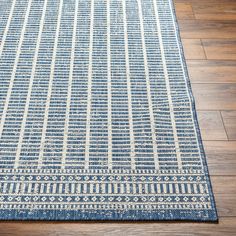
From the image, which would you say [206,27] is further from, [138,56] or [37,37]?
[37,37]

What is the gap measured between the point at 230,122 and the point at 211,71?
315 mm

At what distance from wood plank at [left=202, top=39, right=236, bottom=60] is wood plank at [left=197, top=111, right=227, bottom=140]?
0.38 meters

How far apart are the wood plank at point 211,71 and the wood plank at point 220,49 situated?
0.13 feet

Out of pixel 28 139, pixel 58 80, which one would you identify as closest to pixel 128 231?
pixel 28 139

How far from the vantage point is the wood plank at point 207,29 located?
1.81 metres

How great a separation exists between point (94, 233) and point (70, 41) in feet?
3.35

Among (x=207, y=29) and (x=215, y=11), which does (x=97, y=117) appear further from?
(x=215, y=11)

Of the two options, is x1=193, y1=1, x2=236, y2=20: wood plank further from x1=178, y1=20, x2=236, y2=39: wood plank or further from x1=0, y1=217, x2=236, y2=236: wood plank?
x1=0, y1=217, x2=236, y2=236: wood plank

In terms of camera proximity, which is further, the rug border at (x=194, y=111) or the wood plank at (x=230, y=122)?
the wood plank at (x=230, y=122)

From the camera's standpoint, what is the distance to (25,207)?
3.69 feet

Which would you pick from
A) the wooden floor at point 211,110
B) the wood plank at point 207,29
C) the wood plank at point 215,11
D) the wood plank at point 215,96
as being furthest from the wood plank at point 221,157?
the wood plank at point 215,11

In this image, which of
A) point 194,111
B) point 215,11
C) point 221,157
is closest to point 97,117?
point 194,111

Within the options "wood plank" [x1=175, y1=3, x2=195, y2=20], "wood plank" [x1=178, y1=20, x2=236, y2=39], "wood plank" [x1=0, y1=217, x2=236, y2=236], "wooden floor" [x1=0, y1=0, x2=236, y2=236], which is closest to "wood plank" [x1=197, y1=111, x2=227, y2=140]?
"wooden floor" [x1=0, y1=0, x2=236, y2=236]

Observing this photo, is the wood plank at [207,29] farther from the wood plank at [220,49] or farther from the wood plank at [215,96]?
the wood plank at [215,96]
